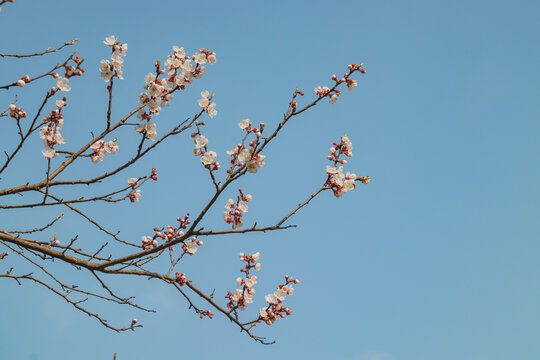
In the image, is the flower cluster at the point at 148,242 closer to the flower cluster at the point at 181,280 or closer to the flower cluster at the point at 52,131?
the flower cluster at the point at 181,280

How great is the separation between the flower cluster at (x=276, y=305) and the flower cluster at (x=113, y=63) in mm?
2585

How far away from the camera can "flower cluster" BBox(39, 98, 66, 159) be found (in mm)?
3667

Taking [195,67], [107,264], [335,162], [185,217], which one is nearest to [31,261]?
[107,264]

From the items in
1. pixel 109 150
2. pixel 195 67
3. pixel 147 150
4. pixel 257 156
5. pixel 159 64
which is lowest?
pixel 257 156

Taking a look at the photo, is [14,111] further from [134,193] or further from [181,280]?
[181,280]

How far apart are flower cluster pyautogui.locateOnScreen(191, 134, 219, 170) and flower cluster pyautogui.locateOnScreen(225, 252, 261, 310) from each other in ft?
4.33

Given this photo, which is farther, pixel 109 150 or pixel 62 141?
pixel 109 150

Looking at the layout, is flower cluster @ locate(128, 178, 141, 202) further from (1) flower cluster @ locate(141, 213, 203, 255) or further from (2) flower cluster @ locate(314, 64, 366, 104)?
(2) flower cluster @ locate(314, 64, 366, 104)

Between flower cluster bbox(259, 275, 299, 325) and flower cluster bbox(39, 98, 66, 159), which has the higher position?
flower cluster bbox(39, 98, 66, 159)

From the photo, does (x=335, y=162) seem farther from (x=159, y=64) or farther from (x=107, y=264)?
(x=107, y=264)

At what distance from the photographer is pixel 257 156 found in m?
3.40

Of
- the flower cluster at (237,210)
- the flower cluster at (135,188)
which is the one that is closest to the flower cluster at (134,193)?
the flower cluster at (135,188)

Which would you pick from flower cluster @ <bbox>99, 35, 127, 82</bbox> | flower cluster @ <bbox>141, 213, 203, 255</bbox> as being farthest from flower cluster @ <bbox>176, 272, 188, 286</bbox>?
flower cluster @ <bbox>99, 35, 127, 82</bbox>

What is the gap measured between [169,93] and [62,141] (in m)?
1.17
